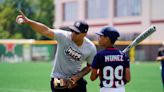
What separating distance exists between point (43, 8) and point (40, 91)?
6656 centimetres

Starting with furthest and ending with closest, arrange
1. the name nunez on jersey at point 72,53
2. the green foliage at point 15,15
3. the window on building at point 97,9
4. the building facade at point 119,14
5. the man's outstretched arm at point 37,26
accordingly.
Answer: the green foliage at point 15,15 → the window on building at point 97,9 → the building facade at point 119,14 → the name nunez on jersey at point 72,53 → the man's outstretched arm at point 37,26

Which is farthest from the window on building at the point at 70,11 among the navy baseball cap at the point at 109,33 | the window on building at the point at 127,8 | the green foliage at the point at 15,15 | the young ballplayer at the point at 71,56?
the navy baseball cap at the point at 109,33

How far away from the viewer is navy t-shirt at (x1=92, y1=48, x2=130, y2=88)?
6211mm

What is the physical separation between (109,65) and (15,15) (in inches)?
2575

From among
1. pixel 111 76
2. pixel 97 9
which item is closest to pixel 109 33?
pixel 111 76

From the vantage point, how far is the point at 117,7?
168 feet

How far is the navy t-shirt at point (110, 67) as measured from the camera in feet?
20.4

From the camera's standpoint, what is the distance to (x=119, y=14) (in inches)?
2002

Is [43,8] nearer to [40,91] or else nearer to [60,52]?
[40,91]

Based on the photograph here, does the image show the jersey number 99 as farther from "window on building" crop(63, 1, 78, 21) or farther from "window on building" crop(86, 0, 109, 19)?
"window on building" crop(63, 1, 78, 21)

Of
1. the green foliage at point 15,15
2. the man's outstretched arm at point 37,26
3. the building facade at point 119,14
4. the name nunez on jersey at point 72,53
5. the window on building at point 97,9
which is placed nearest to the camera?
the man's outstretched arm at point 37,26

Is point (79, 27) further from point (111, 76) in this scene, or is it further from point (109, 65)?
point (111, 76)

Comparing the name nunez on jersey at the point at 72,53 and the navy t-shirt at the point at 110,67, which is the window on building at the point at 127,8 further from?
the navy t-shirt at the point at 110,67

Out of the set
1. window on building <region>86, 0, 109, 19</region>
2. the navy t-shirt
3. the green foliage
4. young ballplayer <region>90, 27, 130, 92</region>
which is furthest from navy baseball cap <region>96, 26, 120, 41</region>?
the green foliage
